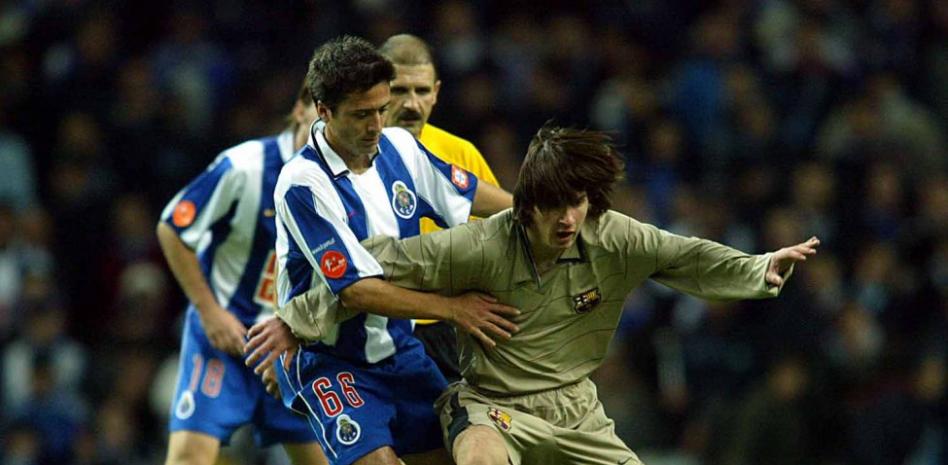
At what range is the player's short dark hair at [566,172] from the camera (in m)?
5.19

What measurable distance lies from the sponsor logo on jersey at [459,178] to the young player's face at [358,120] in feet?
1.47

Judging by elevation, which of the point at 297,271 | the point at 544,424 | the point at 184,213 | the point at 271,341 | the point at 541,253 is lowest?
the point at 544,424

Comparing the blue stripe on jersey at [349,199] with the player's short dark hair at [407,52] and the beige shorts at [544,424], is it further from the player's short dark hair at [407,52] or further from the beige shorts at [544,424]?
the player's short dark hair at [407,52]

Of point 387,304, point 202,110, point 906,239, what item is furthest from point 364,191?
point 202,110

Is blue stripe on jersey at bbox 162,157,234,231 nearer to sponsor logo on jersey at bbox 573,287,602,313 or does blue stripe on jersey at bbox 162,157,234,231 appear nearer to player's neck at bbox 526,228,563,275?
player's neck at bbox 526,228,563,275

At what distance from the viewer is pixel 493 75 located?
39.7ft

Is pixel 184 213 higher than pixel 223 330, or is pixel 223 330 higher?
pixel 184 213

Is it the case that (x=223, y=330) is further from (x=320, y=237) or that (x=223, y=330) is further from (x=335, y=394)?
(x=320, y=237)

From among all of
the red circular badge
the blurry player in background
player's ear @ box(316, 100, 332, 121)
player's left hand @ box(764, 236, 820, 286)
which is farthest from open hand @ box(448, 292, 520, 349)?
the blurry player in background

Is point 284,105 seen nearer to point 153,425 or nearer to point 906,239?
point 153,425

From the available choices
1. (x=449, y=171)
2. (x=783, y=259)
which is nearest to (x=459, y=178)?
(x=449, y=171)

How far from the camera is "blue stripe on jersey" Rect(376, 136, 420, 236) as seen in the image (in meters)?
5.60

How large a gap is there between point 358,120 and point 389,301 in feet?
2.06

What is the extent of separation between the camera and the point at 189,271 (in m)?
6.79
